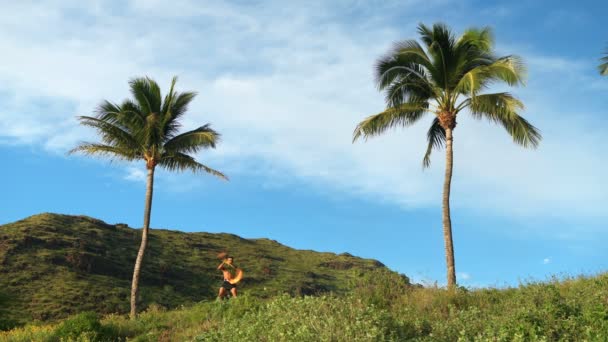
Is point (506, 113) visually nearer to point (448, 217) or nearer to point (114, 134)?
point (448, 217)

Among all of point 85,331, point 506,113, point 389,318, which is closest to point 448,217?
point 506,113

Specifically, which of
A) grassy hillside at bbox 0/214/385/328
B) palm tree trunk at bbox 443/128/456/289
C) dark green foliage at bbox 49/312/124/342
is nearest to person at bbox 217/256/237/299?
dark green foliage at bbox 49/312/124/342

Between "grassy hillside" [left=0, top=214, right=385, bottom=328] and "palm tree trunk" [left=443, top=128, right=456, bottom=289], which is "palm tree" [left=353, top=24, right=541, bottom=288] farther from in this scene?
"grassy hillside" [left=0, top=214, right=385, bottom=328]

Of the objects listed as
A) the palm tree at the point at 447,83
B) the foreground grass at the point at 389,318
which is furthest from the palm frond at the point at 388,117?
the foreground grass at the point at 389,318

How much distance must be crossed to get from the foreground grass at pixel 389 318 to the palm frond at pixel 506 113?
8.26m

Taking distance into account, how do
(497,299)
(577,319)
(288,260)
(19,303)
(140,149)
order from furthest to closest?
(288,260) < (19,303) < (140,149) < (497,299) < (577,319)

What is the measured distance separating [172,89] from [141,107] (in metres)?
1.83

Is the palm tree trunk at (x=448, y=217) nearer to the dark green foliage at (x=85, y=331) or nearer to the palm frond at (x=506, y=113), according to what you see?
the palm frond at (x=506, y=113)

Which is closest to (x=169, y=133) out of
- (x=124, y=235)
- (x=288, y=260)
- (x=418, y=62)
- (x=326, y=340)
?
(x=418, y=62)

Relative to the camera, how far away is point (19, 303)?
41.9 metres

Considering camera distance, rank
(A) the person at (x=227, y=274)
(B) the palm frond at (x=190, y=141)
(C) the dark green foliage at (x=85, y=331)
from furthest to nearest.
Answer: (B) the palm frond at (x=190, y=141) < (A) the person at (x=227, y=274) < (C) the dark green foliage at (x=85, y=331)

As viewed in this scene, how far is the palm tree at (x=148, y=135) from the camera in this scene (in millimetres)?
30328

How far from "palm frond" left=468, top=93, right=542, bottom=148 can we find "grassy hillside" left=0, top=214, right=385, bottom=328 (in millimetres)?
15650

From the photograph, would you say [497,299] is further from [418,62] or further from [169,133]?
[169,133]
